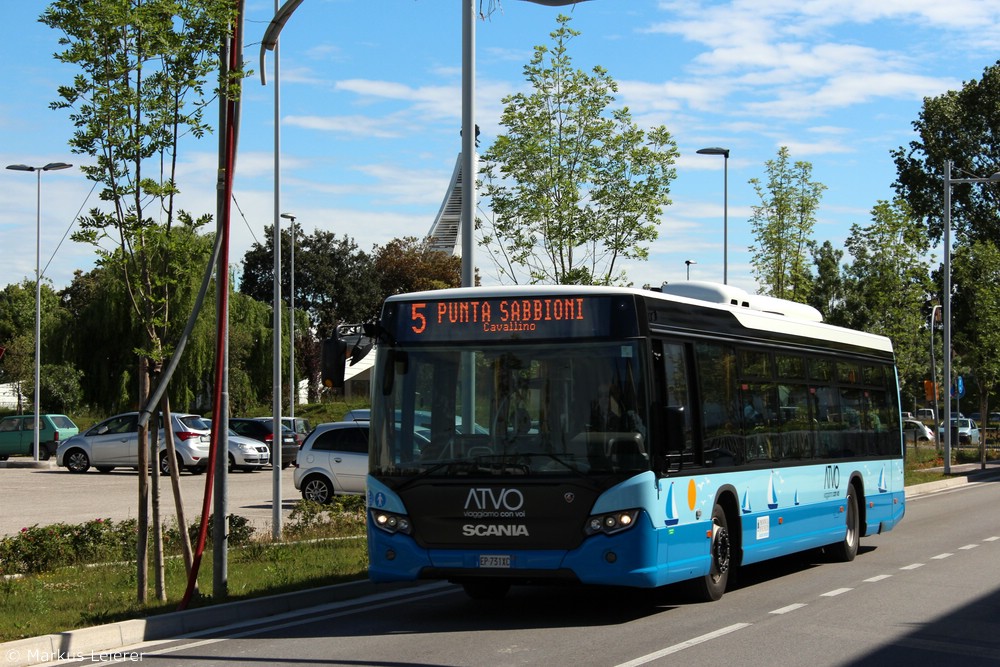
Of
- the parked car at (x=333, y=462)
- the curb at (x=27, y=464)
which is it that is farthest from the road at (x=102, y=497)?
the curb at (x=27, y=464)

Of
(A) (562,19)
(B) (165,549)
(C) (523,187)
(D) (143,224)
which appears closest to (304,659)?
(D) (143,224)

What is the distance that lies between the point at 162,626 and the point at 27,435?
39.0m

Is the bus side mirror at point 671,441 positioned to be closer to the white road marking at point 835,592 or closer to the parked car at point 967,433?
the white road marking at point 835,592

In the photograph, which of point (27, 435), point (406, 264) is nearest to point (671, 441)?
point (27, 435)

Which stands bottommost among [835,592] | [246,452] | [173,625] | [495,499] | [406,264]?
[835,592]

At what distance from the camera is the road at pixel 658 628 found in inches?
369

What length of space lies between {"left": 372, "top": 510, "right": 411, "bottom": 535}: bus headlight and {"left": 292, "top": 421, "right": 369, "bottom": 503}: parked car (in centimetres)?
1375

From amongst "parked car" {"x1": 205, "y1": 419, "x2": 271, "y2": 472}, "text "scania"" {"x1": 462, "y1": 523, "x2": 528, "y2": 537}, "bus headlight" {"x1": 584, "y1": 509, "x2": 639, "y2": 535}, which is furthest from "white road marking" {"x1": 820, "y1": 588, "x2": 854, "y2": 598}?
"parked car" {"x1": 205, "y1": 419, "x2": 271, "y2": 472}

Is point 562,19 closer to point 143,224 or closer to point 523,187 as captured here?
point 523,187

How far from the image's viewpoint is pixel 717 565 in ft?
40.9

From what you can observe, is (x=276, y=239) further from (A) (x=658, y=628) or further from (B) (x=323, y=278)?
(B) (x=323, y=278)

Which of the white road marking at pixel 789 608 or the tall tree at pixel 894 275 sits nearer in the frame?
the white road marking at pixel 789 608

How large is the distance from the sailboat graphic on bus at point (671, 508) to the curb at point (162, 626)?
355 centimetres

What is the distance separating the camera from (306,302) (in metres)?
90.1
